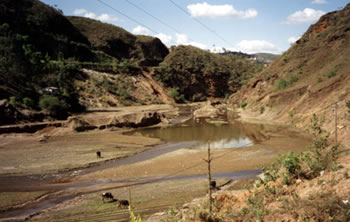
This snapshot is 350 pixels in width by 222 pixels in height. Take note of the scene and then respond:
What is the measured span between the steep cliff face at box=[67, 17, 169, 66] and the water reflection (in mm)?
55869

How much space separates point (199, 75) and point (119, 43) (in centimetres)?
2801

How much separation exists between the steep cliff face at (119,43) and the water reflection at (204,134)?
55.9m

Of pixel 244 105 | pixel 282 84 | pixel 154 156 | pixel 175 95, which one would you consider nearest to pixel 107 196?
pixel 154 156

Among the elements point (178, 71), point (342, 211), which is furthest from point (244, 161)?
point (178, 71)

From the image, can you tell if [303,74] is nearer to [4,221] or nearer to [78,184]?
[78,184]

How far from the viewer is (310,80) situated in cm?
3994

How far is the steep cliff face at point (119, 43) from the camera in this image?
91.2 meters

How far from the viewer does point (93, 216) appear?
1199 cm

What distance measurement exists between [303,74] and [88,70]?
45.8m

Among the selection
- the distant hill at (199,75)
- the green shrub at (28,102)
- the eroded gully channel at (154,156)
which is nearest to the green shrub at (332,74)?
the eroded gully channel at (154,156)

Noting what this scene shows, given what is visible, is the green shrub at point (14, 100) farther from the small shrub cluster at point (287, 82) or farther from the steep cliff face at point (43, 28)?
the small shrub cluster at point (287, 82)

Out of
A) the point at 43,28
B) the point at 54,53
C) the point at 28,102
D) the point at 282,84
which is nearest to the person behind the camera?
the point at 28,102

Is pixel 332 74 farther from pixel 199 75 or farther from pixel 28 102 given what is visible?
pixel 199 75

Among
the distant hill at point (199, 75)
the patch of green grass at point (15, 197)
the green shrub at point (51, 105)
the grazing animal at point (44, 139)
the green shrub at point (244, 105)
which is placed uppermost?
the distant hill at point (199, 75)
